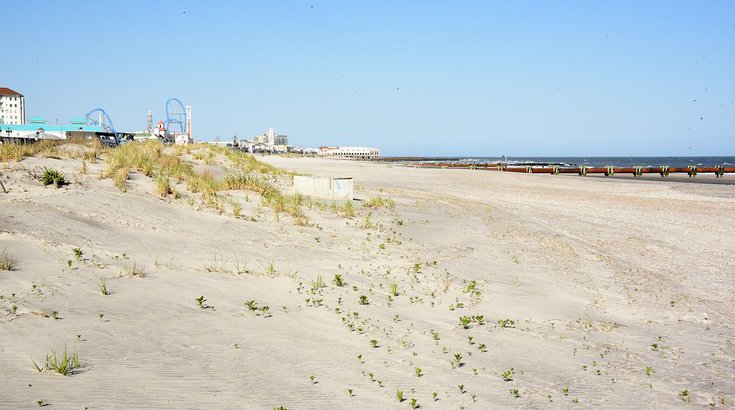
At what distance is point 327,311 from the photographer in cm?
668

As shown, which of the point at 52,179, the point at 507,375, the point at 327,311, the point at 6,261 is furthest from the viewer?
the point at 52,179

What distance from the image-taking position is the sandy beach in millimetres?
4582

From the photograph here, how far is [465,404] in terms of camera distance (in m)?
4.57

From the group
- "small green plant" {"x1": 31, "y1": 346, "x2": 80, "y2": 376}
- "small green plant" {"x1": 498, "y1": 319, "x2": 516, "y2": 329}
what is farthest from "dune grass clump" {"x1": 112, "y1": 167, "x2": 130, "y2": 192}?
"small green plant" {"x1": 498, "y1": 319, "x2": 516, "y2": 329}

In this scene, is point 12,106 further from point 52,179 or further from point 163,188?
point 163,188

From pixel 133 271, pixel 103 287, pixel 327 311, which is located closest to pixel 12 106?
pixel 133 271

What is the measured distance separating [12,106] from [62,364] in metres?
187

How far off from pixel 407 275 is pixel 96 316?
485cm

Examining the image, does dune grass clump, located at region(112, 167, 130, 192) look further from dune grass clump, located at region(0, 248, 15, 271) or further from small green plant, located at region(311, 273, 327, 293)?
small green plant, located at region(311, 273, 327, 293)

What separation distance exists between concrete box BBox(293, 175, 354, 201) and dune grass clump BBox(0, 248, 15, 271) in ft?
33.2

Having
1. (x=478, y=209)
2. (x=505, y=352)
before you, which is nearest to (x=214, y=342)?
(x=505, y=352)

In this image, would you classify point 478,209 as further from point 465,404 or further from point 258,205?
point 465,404

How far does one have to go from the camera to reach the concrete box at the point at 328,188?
16.4 metres

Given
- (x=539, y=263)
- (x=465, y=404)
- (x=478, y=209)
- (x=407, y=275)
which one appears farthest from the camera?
(x=478, y=209)
